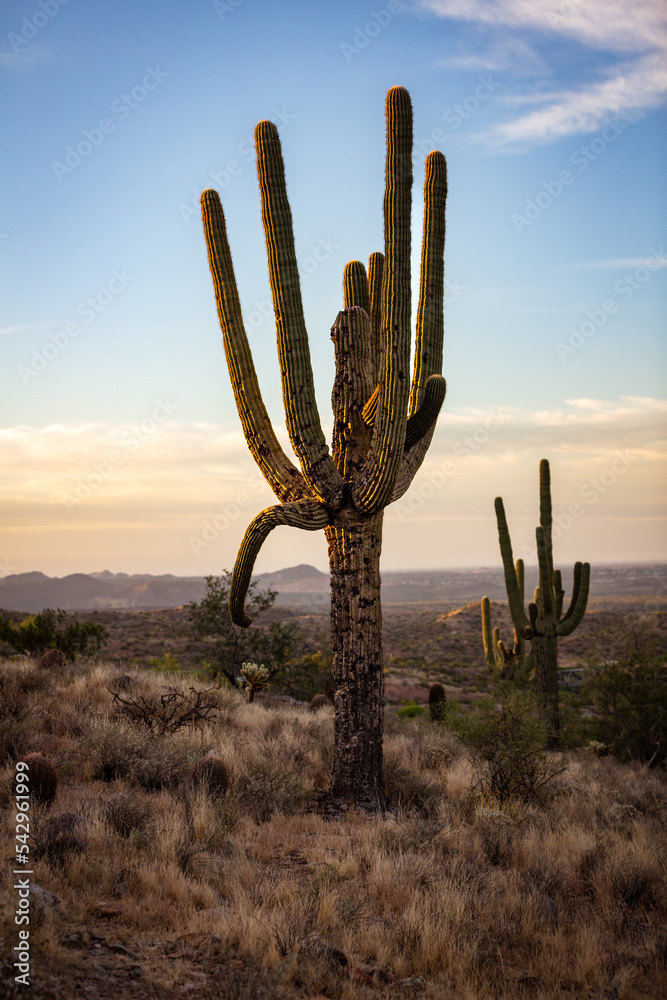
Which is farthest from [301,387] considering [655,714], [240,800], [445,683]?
[445,683]

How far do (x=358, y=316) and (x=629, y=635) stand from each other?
43.3ft

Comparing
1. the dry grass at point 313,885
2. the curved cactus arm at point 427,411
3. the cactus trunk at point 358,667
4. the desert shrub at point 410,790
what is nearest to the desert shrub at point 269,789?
the dry grass at point 313,885

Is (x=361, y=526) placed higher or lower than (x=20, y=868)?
higher

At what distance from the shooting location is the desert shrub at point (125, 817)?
18.6 feet

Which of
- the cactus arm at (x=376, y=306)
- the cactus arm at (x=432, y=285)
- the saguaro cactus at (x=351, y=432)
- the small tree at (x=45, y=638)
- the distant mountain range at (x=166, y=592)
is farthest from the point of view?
the distant mountain range at (x=166, y=592)

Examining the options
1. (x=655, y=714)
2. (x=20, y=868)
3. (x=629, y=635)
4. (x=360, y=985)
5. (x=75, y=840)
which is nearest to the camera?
(x=360, y=985)

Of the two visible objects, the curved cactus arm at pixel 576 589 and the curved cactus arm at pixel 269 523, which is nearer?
the curved cactus arm at pixel 269 523

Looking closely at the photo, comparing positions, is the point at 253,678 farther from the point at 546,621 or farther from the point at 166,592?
the point at 166,592

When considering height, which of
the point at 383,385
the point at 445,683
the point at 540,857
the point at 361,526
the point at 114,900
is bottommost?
the point at 445,683

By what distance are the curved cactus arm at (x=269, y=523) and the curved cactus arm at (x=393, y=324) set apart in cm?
51

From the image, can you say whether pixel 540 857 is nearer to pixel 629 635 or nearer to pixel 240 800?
pixel 240 800

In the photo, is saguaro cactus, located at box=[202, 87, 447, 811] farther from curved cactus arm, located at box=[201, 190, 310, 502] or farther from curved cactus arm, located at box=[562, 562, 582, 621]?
curved cactus arm, located at box=[562, 562, 582, 621]

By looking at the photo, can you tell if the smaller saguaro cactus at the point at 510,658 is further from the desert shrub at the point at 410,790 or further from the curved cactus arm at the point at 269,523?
the curved cactus arm at the point at 269,523

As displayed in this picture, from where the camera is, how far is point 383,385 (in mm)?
7441
